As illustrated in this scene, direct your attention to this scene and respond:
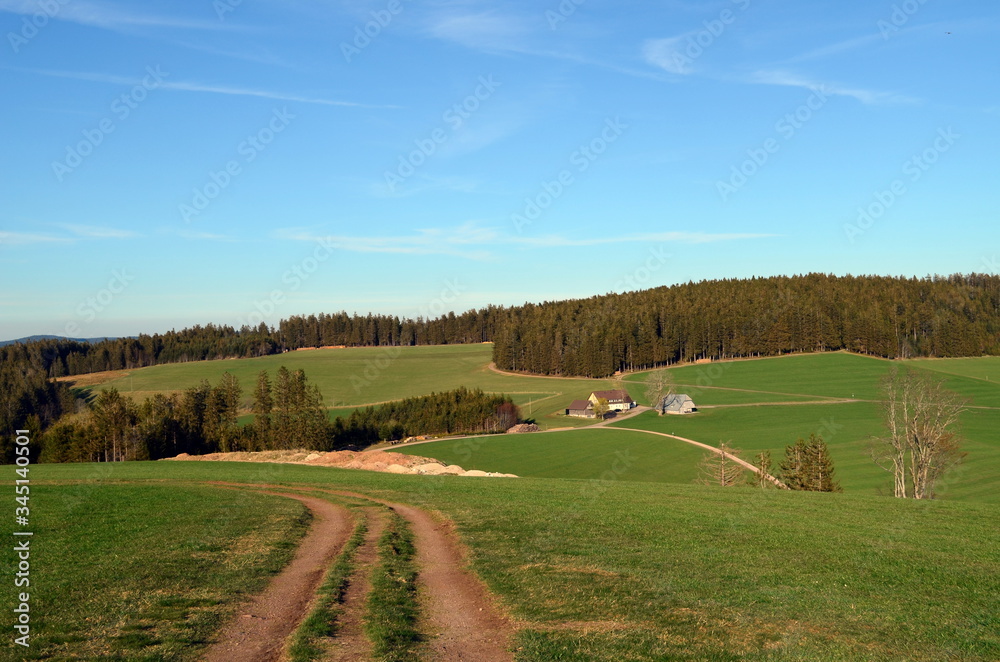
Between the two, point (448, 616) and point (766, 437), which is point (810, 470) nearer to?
point (766, 437)

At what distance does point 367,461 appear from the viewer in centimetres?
5041

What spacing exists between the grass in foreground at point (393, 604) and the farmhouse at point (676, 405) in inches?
3546

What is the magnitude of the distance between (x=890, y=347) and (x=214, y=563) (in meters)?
167

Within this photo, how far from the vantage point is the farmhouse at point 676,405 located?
103062 millimetres

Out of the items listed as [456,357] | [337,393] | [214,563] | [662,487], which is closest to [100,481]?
[214,563]

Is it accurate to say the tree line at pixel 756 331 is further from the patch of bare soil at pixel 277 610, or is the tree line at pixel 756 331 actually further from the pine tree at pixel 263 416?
the patch of bare soil at pixel 277 610

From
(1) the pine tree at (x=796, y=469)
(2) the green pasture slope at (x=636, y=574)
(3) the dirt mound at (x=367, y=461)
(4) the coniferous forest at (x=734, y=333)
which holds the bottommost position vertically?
(1) the pine tree at (x=796, y=469)

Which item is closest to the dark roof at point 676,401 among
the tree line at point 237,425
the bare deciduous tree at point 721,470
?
the tree line at point 237,425

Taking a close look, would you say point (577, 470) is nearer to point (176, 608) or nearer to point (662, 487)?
point (662, 487)

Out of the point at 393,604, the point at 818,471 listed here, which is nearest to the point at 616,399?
the point at 818,471

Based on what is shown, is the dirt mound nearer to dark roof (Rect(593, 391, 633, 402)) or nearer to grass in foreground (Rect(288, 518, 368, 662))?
grass in foreground (Rect(288, 518, 368, 662))

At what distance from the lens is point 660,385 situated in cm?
11169

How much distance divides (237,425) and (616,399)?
63.3 m

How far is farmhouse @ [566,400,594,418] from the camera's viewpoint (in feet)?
361
